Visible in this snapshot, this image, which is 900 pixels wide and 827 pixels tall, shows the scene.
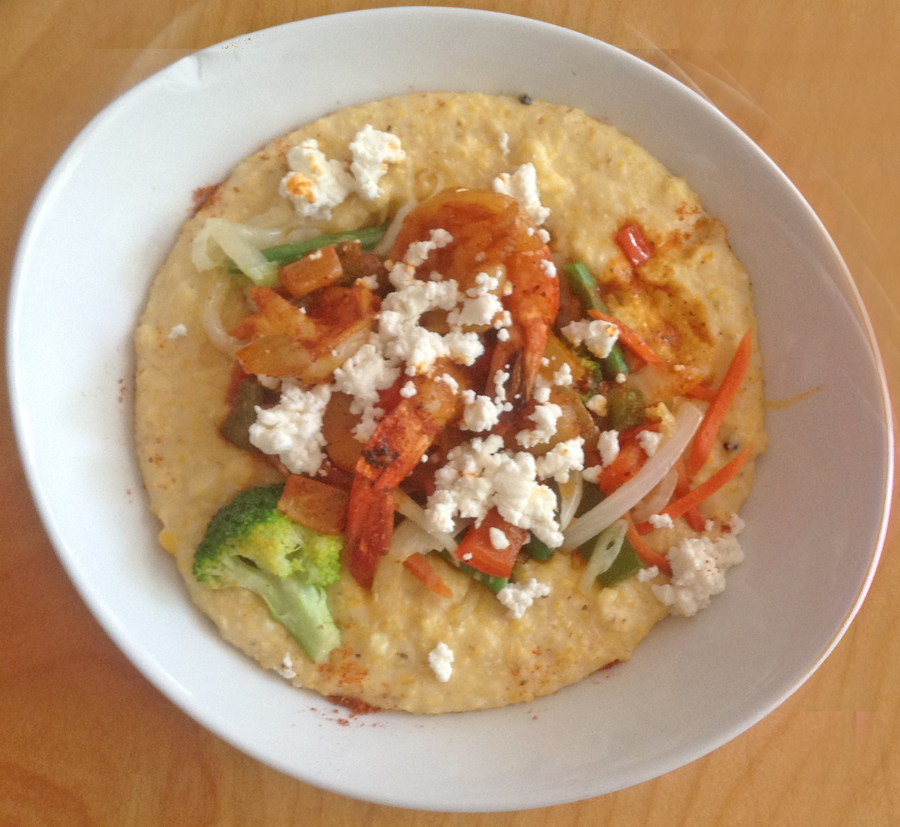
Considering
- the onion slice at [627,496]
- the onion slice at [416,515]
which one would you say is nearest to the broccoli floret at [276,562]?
the onion slice at [416,515]

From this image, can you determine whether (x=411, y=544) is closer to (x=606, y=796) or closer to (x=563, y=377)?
(x=563, y=377)

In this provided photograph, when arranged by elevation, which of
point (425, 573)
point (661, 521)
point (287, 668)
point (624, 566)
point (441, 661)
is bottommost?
point (287, 668)

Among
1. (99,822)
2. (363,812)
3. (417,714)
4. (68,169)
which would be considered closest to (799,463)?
(417,714)

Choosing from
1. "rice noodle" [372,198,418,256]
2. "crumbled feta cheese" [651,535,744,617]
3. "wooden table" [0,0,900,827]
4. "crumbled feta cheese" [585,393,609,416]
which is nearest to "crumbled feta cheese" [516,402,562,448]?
Result: "crumbled feta cheese" [585,393,609,416]

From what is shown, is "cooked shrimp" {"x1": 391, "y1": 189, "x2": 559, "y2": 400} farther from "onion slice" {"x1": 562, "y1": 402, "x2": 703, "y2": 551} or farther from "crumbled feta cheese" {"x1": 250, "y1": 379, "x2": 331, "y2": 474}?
"crumbled feta cheese" {"x1": 250, "y1": 379, "x2": 331, "y2": 474}

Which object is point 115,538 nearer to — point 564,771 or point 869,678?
point 564,771

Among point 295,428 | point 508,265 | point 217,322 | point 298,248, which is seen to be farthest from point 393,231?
point 295,428
